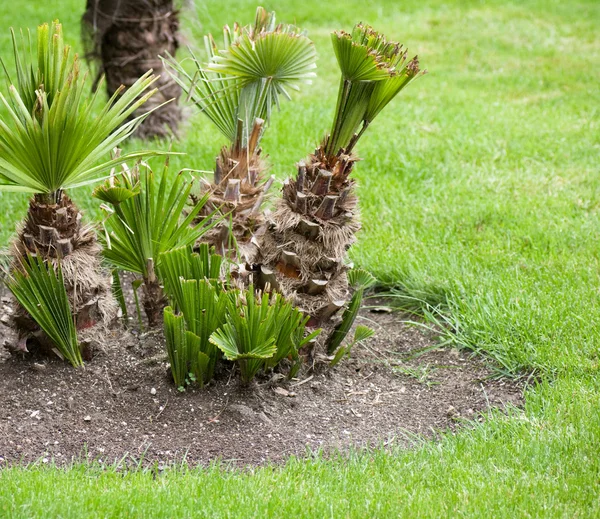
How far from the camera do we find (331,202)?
319 cm

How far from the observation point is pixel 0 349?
3564mm

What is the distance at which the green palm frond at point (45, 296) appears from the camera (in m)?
3.09

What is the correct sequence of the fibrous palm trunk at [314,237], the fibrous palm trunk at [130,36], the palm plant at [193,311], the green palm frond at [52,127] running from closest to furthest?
the green palm frond at [52,127] < the palm plant at [193,311] < the fibrous palm trunk at [314,237] < the fibrous palm trunk at [130,36]

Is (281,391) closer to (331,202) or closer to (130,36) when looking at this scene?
(331,202)

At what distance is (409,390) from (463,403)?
0.24 metres

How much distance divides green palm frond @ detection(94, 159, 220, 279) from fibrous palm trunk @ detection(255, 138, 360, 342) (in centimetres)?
30

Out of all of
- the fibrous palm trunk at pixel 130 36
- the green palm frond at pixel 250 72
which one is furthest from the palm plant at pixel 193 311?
the fibrous palm trunk at pixel 130 36

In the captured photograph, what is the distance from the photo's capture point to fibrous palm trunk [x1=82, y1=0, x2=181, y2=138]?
6.16 m

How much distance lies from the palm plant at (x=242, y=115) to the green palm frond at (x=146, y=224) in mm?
137

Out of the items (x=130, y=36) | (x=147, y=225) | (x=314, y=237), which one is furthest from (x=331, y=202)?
(x=130, y=36)

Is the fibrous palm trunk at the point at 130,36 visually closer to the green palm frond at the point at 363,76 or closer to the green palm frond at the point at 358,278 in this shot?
the green palm frond at the point at 358,278

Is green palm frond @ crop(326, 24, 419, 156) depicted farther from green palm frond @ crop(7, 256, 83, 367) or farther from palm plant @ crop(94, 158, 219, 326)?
green palm frond @ crop(7, 256, 83, 367)

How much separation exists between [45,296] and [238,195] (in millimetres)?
940

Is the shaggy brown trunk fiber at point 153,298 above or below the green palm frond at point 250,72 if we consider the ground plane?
below
